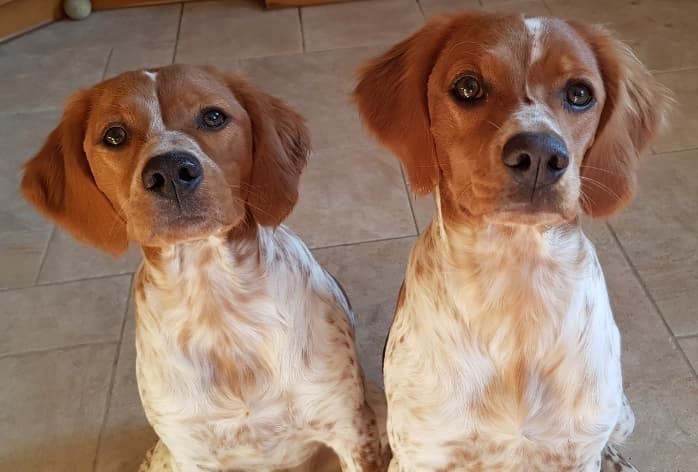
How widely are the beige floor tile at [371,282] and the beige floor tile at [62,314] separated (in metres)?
0.79

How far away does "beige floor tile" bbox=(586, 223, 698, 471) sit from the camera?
2.12 m

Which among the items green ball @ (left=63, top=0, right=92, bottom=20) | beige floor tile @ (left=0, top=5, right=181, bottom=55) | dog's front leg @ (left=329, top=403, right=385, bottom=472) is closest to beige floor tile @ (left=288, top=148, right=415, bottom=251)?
dog's front leg @ (left=329, top=403, right=385, bottom=472)

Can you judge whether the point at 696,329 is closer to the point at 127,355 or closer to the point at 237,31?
the point at 127,355

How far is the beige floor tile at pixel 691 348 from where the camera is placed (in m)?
2.34

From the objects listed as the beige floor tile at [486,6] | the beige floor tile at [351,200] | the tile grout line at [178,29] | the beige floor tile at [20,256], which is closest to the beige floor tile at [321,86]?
the beige floor tile at [351,200]

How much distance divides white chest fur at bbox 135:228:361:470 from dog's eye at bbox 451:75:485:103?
22.5 inches

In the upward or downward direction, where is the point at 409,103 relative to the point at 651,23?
upward

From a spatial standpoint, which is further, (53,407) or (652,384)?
(53,407)

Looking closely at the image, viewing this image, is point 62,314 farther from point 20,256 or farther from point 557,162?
point 557,162

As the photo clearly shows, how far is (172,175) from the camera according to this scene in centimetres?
143

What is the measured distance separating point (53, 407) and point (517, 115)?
74.1 inches

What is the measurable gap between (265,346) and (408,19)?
121 inches

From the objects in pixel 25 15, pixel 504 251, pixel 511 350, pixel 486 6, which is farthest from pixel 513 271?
pixel 25 15

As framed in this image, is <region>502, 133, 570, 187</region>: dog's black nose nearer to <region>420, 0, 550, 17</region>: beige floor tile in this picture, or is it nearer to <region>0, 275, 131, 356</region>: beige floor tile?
<region>0, 275, 131, 356</region>: beige floor tile
